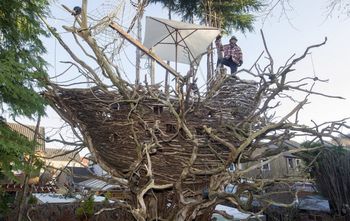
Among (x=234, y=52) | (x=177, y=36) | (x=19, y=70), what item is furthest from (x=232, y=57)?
(x=19, y=70)

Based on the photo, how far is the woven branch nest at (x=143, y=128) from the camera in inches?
70.8

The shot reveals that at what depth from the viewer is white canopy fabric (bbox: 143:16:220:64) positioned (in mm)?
3684

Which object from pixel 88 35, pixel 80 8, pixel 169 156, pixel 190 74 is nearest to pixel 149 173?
pixel 169 156

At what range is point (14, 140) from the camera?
194cm

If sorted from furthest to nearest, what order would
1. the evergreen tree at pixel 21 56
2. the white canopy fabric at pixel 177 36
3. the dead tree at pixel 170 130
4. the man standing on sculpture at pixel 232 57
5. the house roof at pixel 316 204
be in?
the house roof at pixel 316 204, the man standing on sculpture at pixel 232 57, the white canopy fabric at pixel 177 36, the evergreen tree at pixel 21 56, the dead tree at pixel 170 130

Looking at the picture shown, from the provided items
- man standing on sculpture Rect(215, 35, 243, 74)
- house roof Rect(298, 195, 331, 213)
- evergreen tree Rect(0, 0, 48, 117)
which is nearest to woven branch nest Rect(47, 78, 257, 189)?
evergreen tree Rect(0, 0, 48, 117)

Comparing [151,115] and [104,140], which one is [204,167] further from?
[104,140]

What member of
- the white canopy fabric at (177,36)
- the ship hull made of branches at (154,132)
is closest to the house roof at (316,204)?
the white canopy fabric at (177,36)

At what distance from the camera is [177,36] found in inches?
149

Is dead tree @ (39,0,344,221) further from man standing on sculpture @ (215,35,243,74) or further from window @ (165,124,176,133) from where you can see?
man standing on sculpture @ (215,35,243,74)

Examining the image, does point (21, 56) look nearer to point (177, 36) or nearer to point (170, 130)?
point (170, 130)

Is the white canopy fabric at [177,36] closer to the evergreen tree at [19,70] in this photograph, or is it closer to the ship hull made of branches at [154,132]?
the evergreen tree at [19,70]

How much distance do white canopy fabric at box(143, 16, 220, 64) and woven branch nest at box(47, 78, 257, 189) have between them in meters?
1.85

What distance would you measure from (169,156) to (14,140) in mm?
960
